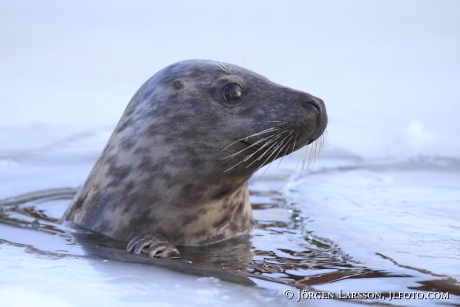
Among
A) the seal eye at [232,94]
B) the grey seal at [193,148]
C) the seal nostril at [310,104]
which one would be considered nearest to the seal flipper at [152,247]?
the grey seal at [193,148]

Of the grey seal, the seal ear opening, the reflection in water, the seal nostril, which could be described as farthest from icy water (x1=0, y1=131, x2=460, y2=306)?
the seal ear opening

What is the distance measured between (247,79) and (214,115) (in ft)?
0.89

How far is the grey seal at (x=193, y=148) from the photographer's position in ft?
11.5

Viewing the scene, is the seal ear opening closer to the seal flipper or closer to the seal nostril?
the seal nostril

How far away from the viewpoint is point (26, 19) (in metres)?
8.77

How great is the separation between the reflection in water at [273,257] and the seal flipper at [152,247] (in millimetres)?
59

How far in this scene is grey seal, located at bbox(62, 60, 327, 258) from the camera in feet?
11.5

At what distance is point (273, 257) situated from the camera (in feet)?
10.7

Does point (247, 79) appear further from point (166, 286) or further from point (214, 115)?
point (166, 286)

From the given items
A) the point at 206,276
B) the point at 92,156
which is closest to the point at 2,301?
the point at 206,276

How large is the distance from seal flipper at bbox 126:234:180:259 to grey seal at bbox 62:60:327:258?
0.05 metres

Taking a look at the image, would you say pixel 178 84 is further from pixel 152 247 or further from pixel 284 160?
pixel 284 160
